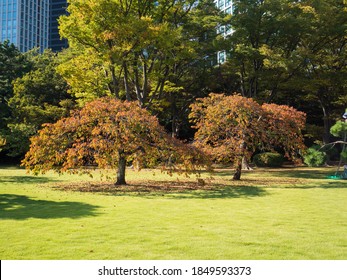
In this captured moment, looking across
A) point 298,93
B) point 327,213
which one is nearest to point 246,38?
point 298,93

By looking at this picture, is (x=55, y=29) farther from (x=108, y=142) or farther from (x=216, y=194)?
(x=216, y=194)

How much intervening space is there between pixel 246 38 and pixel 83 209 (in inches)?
812

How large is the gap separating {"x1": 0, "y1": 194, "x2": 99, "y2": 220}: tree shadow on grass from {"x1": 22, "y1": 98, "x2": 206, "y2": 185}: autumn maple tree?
2722 millimetres

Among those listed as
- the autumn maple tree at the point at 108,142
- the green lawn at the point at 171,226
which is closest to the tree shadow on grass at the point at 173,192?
the green lawn at the point at 171,226

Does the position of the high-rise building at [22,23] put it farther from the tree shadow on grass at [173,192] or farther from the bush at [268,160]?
the tree shadow on grass at [173,192]

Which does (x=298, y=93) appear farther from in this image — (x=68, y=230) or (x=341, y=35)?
(x=68, y=230)

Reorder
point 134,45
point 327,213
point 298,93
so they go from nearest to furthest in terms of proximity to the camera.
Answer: point 327,213 → point 134,45 → point 298,93

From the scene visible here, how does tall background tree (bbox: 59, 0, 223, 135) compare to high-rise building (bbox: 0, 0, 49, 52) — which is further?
high-rise building (bbox: 0, 0, 49, 52)

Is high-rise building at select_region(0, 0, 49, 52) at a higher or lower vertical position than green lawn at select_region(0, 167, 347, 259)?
higher

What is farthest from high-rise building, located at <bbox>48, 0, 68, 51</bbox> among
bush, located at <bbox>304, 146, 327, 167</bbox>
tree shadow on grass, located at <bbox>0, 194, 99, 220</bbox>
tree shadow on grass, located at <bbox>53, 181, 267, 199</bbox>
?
Result: tree shadow on grass, located at <bbox>0, 194, 99, 220</bbox>

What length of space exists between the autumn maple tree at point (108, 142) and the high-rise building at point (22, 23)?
300 ft

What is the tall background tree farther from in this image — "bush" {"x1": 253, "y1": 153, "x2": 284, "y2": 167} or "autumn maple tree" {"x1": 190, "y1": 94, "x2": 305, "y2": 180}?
"bush" {"x1": 253, "y1": 153, "x2": 284, "y2": 167}

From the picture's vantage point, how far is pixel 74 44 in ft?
63.1

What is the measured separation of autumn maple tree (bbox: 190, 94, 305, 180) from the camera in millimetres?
15844
